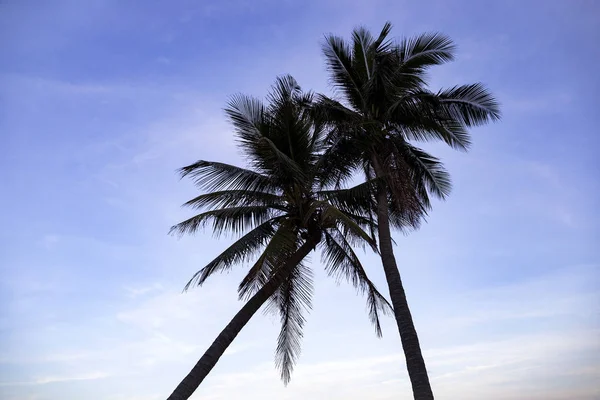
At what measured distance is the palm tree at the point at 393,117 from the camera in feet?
49.5

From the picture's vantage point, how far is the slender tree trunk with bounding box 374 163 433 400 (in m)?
11.8

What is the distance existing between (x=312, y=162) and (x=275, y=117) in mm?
1659

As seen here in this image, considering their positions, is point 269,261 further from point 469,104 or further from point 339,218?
point 469,104

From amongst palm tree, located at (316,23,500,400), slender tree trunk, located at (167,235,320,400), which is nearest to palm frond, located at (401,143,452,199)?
palm tree, located at (316,23,500,400)

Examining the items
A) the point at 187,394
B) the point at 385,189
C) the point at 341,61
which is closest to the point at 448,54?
the point at 341,61

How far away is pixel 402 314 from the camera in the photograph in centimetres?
1286

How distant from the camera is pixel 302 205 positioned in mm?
15672

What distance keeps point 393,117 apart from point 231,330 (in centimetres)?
739

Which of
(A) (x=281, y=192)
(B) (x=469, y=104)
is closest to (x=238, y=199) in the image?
(A) (x=281, y=192)

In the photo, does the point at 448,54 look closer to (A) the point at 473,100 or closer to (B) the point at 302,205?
(A) the point at 473,100

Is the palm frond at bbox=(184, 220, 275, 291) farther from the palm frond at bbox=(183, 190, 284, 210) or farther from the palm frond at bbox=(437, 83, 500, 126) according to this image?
the palm frond at bbox=(437, 83, 500, 126)

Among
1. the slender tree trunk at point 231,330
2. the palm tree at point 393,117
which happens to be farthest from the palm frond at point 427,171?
the slender tree trunk at point 231,330

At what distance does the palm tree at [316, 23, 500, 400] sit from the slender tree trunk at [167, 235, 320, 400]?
83.2 inches

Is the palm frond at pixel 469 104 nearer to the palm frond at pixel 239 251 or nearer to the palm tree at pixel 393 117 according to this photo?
the palm tree at pixel 393 117
